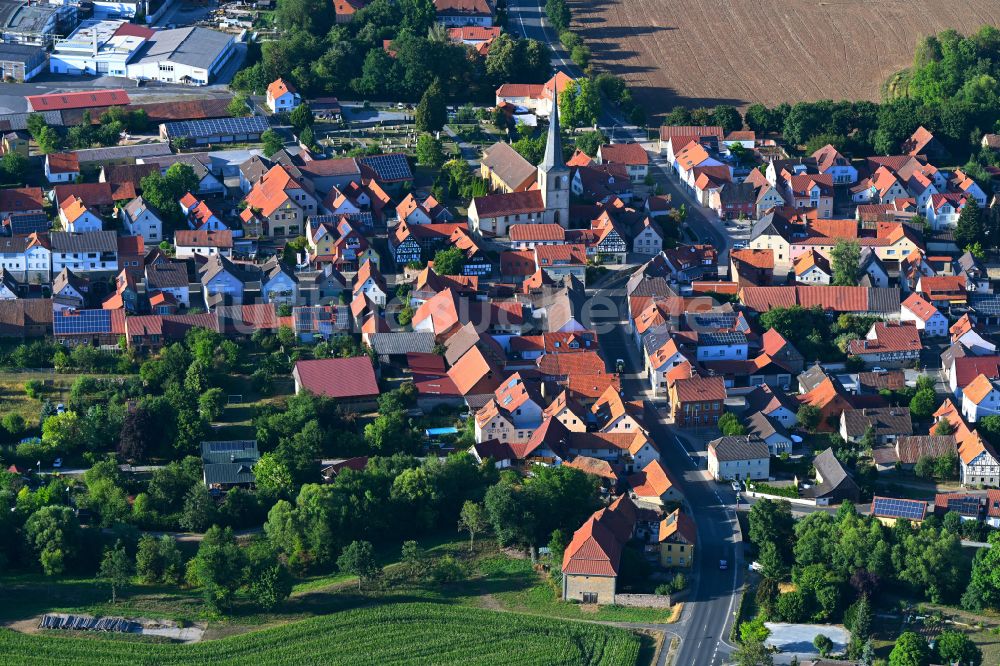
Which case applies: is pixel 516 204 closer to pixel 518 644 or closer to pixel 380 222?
pixel 380 222

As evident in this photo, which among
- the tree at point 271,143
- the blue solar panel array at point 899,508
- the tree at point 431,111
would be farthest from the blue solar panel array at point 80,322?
the blue solar panel array at point 899,508

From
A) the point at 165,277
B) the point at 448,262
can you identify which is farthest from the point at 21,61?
the point at 448,262

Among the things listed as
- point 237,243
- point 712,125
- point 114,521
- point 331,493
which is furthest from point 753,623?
point 712,125

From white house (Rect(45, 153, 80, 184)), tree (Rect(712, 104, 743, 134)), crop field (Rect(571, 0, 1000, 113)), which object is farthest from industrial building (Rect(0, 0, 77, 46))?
tree (Rect(712, 104, 743, 134))

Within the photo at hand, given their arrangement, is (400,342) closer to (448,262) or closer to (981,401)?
(448,262)

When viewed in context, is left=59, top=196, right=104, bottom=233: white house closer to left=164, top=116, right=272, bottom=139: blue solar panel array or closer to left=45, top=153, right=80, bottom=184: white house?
left=45, top=153, right=80, bottom=184: white house

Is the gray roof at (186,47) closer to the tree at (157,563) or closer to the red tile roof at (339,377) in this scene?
the red tile roof at (339,377)
